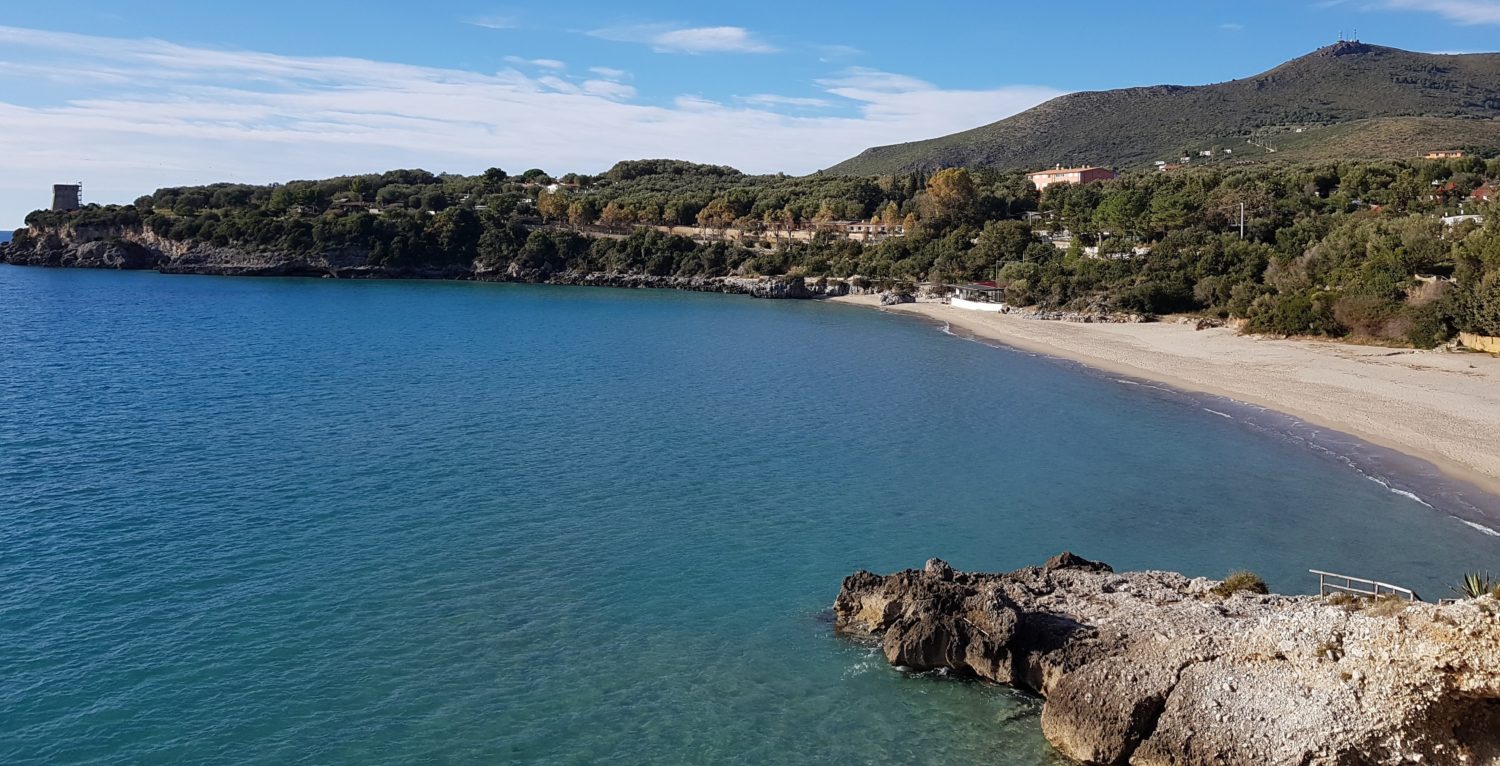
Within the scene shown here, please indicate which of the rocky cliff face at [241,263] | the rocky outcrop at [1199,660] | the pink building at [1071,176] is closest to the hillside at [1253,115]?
the pink building at [1071,176]

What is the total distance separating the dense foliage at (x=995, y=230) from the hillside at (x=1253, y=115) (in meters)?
32.3

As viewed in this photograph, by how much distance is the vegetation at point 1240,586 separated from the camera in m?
14.4

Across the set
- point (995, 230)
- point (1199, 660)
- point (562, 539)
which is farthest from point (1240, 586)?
point (995, 230)

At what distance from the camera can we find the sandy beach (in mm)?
25859

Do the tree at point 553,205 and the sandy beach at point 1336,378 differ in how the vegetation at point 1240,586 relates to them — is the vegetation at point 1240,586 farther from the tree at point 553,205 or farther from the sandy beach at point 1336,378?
the tree at point 553,205

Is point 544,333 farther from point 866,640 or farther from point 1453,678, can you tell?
point 1453,678

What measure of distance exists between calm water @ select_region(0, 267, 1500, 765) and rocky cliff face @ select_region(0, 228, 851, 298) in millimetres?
53462

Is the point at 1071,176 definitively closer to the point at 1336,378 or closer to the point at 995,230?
the point at 995,230

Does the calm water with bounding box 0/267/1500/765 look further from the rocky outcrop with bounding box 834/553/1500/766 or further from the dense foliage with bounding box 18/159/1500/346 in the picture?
the dense foliage with bounding box 18/159/1500/346

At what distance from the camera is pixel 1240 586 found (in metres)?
14.6

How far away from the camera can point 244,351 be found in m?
45.5

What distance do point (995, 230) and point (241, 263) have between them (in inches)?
2984

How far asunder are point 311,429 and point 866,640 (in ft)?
64.8

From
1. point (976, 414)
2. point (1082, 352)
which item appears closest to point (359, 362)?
point (976, 414)
